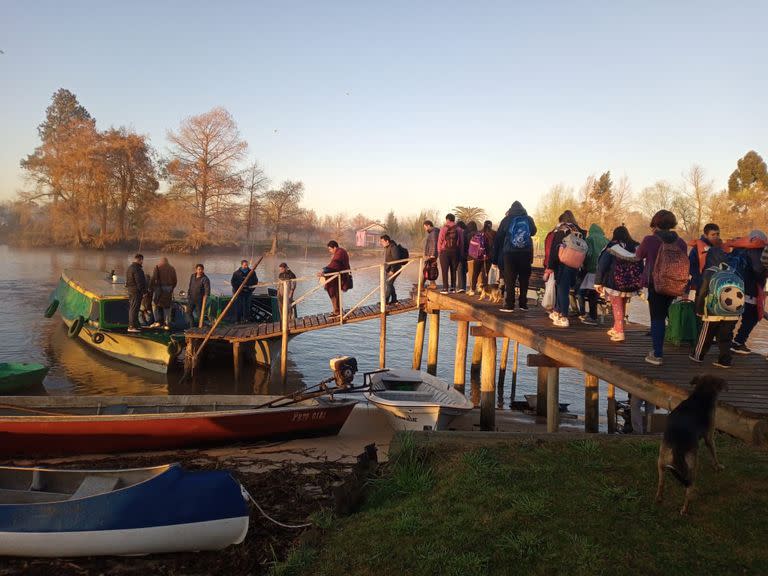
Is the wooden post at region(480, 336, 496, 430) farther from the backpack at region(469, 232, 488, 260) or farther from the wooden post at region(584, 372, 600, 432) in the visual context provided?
the backpack at region(469, 232, 488, 260)

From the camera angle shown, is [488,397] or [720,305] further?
[488,397]

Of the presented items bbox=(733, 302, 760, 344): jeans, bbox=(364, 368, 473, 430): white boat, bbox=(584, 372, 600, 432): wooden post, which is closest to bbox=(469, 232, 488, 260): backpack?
bbox=(364, 368, 473, 430): white boat

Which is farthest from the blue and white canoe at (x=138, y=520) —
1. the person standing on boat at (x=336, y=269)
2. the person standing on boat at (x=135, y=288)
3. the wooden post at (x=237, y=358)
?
the person standing on boat at (x=135, y=288)

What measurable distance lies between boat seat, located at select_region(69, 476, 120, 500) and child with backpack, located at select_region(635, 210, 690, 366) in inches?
260

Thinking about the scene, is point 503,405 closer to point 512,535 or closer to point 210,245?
point 512,535

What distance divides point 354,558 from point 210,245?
200 ft

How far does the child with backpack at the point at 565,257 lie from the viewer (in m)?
8.69

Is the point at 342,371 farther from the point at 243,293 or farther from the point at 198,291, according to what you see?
the point at 243,293

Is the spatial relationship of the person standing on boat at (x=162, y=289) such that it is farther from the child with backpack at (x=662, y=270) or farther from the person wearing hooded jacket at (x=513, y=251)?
the child with backpack at (x=662, y=270)

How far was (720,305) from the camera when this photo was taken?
6.31 m

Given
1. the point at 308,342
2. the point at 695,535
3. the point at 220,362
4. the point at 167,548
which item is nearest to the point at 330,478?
the point at 167,548

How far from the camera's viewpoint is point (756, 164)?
174 feet

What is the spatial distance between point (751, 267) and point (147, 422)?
979 centimetres

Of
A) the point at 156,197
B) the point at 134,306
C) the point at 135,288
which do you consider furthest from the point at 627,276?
the point at 156,197
